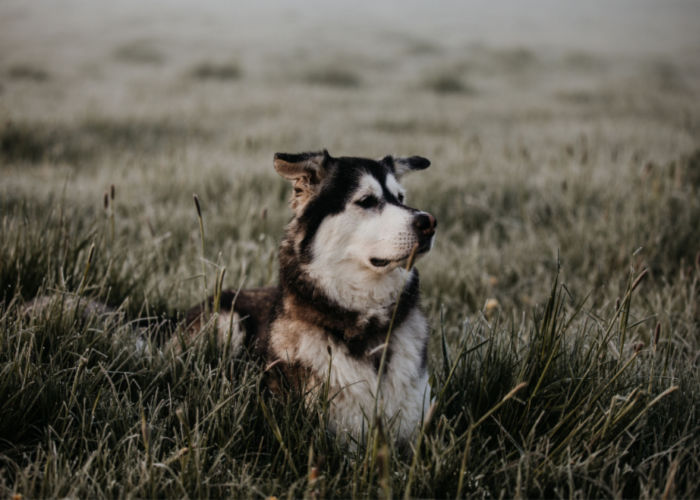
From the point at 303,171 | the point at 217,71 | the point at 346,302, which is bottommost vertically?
the point at 346,302

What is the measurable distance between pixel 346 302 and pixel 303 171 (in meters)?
0.69

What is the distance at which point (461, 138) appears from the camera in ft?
26.0

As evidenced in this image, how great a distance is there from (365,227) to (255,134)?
6.05 metres

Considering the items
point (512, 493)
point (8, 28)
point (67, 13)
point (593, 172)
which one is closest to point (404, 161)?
point (512, 493)

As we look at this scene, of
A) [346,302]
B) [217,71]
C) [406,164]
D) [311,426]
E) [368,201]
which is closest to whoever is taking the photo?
[311,426]

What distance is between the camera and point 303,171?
2.50 meters

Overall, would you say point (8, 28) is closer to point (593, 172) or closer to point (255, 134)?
point (255, 134)

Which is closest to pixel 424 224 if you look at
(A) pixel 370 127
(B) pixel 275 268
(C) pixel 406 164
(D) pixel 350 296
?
(D) pixel 350 296

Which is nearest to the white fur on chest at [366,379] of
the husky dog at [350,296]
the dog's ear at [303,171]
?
the husky dog at [350,296]

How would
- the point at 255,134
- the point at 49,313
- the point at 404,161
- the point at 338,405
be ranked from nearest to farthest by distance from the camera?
1. the point at 338,405
2. the point at 49,313
3. the point at 404,161
4. the point at 255,134

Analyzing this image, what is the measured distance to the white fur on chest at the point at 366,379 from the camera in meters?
2.17

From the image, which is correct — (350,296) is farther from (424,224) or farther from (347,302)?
(424,224)

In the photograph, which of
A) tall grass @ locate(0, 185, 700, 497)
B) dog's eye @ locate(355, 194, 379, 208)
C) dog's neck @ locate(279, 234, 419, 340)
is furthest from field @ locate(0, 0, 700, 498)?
dog's eye @ locate(355, 194, 379, 208)

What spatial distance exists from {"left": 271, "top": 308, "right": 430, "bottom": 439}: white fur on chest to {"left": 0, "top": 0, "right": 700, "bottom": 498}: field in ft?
0.43
